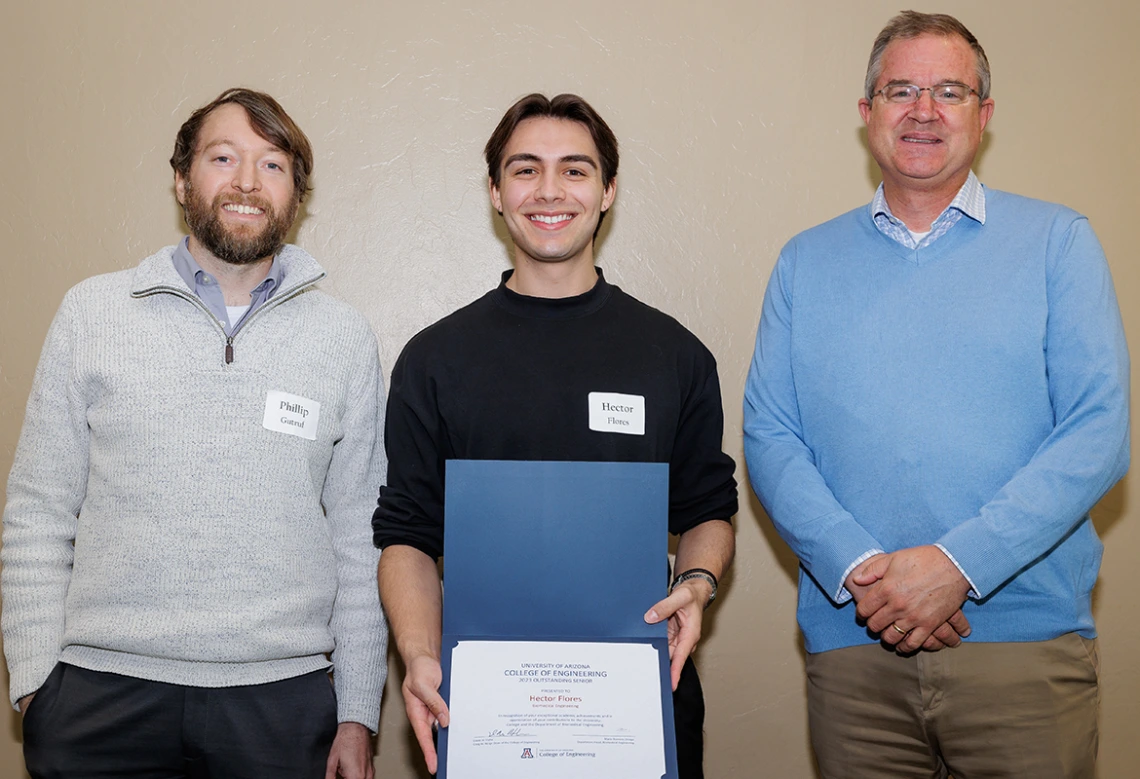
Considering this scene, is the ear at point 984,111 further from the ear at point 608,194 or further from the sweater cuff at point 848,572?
the sweater cuff at point 848,572

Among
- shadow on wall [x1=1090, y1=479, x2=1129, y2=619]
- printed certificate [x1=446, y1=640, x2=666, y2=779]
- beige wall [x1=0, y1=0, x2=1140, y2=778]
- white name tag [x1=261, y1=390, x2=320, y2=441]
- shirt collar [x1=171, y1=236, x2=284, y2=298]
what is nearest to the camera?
printed certificate [x1=446, y1=640, x2=666, y2=779]

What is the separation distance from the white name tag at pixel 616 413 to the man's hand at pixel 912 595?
556 millimetres

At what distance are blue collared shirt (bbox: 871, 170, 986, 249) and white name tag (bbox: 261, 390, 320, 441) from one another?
1.40 meters

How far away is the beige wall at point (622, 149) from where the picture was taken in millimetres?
2893

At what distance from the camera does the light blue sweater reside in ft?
6.23

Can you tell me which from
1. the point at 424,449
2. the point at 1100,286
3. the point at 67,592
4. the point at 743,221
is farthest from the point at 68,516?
the point at 1100,286

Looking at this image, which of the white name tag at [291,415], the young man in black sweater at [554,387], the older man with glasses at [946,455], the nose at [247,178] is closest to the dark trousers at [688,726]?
the young man in black sweater at [554,387]

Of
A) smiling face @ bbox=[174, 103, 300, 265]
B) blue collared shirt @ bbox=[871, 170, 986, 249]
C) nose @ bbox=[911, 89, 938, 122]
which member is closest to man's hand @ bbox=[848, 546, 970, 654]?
blue collared shirt @ bbox=[871, 170, 986, 249]

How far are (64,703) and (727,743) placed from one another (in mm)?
1955

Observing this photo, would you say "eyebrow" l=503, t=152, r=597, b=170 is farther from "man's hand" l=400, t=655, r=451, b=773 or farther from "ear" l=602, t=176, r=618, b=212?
"man's hand" l=400, t=655, r=451, b=773

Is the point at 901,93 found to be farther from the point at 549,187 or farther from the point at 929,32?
the point at 549,187

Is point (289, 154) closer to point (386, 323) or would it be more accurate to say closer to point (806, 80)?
point (386, 323)

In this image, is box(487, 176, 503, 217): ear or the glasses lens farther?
box(487, 176, 503, 217): ear

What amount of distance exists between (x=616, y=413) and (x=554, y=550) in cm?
40
